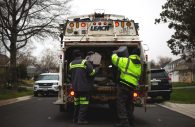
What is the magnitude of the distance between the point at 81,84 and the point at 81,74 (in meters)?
0.26

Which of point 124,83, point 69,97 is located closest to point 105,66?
point 69,97

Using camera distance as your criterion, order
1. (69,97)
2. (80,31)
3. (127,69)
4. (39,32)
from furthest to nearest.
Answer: (39,32) → (80,31) → (69,97) → (127,69)

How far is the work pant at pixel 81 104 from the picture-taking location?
10.7 m

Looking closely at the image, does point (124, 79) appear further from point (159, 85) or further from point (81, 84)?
point (159, 85)

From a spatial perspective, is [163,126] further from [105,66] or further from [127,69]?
[105,66]

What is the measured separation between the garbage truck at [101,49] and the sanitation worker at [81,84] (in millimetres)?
356

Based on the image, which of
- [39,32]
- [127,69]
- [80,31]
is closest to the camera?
[127,69]

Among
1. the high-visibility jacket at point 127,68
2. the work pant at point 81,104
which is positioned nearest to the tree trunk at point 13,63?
the work pant at point 81,104

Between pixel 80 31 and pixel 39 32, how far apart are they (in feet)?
72.2

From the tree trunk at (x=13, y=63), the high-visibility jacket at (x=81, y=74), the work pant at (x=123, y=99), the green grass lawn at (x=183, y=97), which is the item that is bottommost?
the green grass lawn at (x=183, y=97)

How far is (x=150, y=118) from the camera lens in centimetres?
1266

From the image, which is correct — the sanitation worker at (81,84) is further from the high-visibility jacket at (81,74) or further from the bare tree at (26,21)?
the bare tree at (26,21)

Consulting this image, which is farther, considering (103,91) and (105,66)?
(105,66)

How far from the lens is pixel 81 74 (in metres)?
10.8
